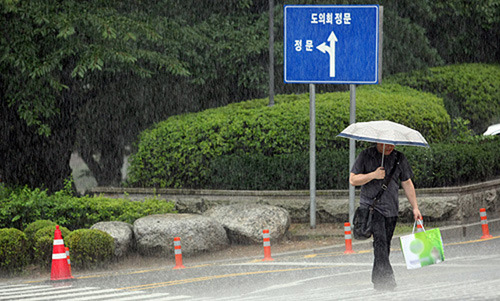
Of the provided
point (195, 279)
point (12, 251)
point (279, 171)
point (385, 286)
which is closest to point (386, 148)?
point (385, 286)

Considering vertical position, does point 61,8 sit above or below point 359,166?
above

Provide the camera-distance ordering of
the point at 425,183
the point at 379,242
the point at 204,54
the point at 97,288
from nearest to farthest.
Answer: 1. the point at 379,242
2. the point at 97,288
3. the point at 425,183
4. the point at 204,54

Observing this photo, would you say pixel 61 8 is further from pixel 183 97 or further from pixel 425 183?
pixel 425 183

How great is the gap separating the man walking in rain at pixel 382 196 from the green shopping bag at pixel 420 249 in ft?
0.95

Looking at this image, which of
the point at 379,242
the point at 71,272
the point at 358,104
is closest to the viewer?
the point at 379,242

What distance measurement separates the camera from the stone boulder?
13.3 m

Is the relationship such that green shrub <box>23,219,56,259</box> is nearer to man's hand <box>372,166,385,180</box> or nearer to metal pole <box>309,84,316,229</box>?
metal pole <box>309,84,316,229</box>

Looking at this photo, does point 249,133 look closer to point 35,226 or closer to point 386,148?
point 35,226

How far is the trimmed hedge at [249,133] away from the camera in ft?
53.8

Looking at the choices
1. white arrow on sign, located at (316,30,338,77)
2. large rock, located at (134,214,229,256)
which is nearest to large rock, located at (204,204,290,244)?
large rock, located at (134,214,229,256)

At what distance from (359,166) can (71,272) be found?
5848mm

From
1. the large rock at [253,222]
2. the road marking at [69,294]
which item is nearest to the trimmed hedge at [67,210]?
the large rock at [253,222]

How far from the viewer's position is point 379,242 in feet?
28.7

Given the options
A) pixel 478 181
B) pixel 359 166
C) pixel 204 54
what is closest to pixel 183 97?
pixel 204 54
